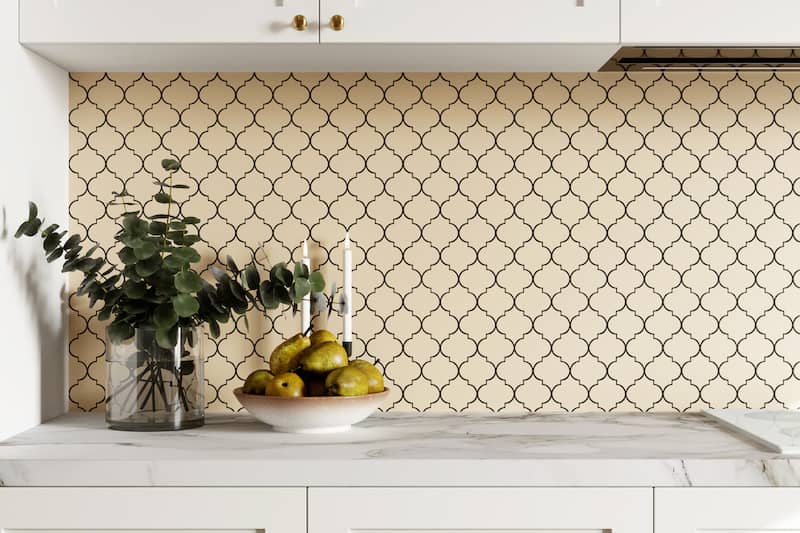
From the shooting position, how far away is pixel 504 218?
6.60 ft

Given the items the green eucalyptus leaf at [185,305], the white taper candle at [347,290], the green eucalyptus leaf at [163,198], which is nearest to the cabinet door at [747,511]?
the white taper candle at [347,290]

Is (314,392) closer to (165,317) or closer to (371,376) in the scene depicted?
(371,376)

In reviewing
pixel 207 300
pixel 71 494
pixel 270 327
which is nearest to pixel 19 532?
pixel 71 494

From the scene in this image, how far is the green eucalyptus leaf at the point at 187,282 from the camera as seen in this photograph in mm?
1691

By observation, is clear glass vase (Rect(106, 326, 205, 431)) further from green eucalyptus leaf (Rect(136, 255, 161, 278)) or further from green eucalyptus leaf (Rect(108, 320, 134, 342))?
green eucalyptus leaf (Rect(136, 255, 161, 278))

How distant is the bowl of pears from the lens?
1644 millimetres

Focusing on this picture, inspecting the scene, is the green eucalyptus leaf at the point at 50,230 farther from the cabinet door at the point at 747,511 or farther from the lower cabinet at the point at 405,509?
the cabinet door at the point at 747,511

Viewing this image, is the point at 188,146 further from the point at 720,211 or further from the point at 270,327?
the point at 720,211

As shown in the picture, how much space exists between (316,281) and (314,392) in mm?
270
